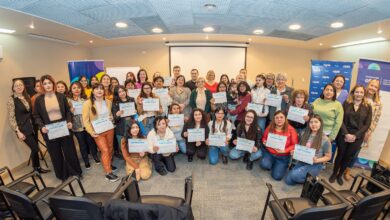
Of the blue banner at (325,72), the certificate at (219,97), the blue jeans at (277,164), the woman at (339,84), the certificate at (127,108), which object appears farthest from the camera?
the blue banner at (325,72)

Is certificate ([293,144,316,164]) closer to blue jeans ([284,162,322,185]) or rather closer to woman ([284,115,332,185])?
woman ([284,115,332,185])

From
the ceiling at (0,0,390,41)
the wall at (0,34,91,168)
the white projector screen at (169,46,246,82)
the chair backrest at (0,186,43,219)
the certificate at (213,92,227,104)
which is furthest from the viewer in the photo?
the white projector screen at (169,46,246,82)

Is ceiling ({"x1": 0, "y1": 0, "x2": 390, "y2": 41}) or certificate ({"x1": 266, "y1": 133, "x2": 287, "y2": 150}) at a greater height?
ceiling ({"x1": 0, "y1": 0, "x2": 390, "y2": 41})

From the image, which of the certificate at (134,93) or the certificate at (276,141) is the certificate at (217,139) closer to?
the certificate at (276,141)

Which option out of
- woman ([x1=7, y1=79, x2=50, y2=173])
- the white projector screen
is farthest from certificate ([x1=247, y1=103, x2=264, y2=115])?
the white projector screen

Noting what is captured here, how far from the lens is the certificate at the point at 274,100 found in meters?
3.37

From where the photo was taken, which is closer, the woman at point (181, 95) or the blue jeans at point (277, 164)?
the blue jeans at point (277, 164)

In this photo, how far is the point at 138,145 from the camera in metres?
2.98

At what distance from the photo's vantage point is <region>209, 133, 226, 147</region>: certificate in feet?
11.0

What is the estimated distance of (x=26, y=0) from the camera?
6.74 feet

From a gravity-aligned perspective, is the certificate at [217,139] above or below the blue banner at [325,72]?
below

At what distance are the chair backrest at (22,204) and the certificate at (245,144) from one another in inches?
104

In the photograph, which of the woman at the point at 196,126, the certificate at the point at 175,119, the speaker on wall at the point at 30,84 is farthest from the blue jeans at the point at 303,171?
the speaker on wall at the point at 30,84

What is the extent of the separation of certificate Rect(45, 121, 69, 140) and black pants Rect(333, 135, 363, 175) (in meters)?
4.15
